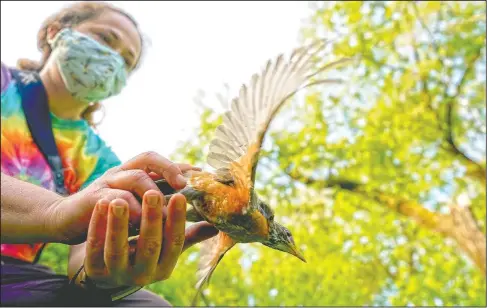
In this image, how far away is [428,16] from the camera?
6945mm

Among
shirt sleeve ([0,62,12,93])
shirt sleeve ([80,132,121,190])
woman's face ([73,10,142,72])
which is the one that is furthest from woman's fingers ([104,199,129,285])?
woman's face ([73,10,142,72])

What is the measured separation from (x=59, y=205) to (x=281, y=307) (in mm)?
2698

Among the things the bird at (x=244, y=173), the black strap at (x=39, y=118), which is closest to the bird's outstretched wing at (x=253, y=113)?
the bird at (x=244, y=173)

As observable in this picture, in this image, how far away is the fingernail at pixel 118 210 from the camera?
84cm

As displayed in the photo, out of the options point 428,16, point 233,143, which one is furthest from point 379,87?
point 233,143

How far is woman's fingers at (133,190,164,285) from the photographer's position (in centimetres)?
88

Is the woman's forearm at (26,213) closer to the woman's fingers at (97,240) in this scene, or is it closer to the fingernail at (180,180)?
the woman's fingers at (97,240)

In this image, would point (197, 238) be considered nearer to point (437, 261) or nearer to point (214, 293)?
point (214, 293)

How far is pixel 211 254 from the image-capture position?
122cm

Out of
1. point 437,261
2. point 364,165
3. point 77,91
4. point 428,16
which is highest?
point 77,91

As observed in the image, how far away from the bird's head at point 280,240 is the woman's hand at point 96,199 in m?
0.21

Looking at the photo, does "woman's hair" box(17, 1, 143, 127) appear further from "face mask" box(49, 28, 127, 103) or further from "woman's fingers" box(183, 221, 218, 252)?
"woman's fingers" box(183, 221, 218, 252)

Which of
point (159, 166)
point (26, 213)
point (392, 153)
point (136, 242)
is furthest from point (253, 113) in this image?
point (392, 153)

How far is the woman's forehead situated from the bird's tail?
1376 millimetres
